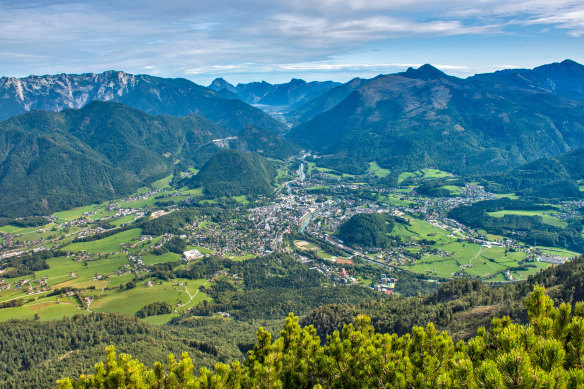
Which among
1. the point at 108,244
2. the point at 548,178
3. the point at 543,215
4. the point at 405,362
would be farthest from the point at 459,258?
the point at 108,244

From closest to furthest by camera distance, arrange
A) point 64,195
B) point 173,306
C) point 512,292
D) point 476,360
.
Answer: point 476,360, point 512,292, point 173,306, point 64,195

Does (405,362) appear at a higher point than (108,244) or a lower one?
higher

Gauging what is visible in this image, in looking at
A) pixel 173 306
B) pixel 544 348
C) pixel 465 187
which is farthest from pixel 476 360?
pixel 465 187

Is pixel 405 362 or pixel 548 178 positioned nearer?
pixel 405 362

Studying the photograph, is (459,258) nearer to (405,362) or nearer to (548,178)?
(405,362)

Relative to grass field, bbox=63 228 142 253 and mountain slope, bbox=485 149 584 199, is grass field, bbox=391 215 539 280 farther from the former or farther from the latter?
grass field, bbox=63 228 142 253

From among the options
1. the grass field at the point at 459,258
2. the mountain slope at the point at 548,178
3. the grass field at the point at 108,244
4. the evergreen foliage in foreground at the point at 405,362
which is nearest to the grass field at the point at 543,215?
the mountain slope at the point at 548,178

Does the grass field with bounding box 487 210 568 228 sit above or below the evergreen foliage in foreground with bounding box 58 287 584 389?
below

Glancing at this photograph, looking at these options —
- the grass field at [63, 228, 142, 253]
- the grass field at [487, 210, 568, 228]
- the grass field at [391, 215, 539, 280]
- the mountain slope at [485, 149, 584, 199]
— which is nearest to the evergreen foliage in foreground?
the grass field at [391, 215, 539, 280]

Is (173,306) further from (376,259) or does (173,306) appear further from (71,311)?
(376,259)
